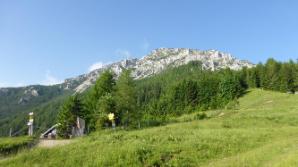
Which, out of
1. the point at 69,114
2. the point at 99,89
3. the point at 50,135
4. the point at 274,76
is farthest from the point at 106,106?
the point at 274,76

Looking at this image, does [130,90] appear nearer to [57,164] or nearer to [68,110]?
[68,110]

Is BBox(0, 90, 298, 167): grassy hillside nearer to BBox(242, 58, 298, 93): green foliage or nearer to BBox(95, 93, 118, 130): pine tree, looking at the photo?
BBox(95, 93, 118, 130): pine tree

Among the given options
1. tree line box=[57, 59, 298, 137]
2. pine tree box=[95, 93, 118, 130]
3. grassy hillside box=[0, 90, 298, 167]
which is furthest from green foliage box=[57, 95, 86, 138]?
grassy hillside box=[0, 90, 298, 167]

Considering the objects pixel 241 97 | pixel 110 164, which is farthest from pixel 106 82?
pixel 241 97

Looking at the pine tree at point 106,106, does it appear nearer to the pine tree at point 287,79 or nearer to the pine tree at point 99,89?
the pine tree at point 99,89

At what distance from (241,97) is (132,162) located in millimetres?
102923

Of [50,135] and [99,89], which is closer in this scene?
[50,135]

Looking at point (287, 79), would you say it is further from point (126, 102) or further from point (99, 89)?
point (126, 102)

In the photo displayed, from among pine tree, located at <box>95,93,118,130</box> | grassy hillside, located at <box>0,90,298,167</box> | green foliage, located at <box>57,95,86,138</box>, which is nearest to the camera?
grassy hillside, located at <box>0,90,298,167</box>

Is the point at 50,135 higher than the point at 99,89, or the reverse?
the point at 99,89

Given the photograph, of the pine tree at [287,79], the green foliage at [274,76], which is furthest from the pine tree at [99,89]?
the green foliage at [274,76]

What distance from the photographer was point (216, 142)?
2995 cm

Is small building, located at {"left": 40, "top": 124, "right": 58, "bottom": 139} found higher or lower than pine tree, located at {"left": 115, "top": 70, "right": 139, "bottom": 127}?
lower

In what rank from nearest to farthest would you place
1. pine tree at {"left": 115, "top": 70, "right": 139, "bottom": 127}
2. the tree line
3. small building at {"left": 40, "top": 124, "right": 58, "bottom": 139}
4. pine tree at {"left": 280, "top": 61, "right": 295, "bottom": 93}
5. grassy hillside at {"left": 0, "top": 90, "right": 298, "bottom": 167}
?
grassy hillside at {"left": 0, "top": 90, "right": 298, "bottom": 167} < pine tree at {"left": 115, "top": 70, "right": 139, "bottom": 127} < small building at {"left": 40, "top": 124, "right": 58, "bottom": 139} < the tree line < pine tree at {"left": 280, "top": 61, "right": 295, "bottom": 93}
